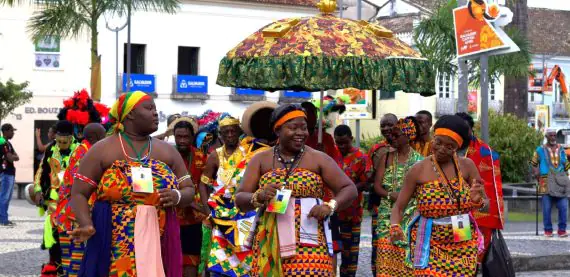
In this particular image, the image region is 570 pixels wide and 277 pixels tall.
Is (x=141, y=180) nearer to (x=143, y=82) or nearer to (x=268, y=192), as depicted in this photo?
(x=268, y=192)

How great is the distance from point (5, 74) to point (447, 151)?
3543 centimetres

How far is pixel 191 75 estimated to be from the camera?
46.4 metres

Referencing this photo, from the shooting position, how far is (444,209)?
25.8 feet

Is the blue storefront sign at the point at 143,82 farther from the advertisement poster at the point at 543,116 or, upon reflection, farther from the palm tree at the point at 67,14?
the palm tree at the point at 67,14

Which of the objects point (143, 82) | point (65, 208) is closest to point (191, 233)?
point (65, 208)

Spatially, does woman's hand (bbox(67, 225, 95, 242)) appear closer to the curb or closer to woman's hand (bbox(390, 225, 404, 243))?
woman's hand (bbox(390, 225, 404, 243))

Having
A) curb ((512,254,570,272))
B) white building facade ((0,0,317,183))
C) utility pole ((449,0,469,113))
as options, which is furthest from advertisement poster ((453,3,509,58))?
white building facade ((0,0,317,183))

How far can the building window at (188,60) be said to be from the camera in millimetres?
46531

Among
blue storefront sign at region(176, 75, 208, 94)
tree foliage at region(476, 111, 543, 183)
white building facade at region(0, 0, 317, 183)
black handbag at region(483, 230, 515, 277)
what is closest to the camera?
black handbag at region(483, 230, 515, 277)

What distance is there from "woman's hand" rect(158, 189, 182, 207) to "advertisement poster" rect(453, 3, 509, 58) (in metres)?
6.80

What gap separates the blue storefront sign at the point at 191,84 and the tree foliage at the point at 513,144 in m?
17.0

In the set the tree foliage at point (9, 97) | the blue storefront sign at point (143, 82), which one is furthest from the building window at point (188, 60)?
the tree foliage at point (9, 97)

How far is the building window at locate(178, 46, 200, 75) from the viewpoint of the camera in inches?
1832

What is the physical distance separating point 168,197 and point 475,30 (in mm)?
7112
